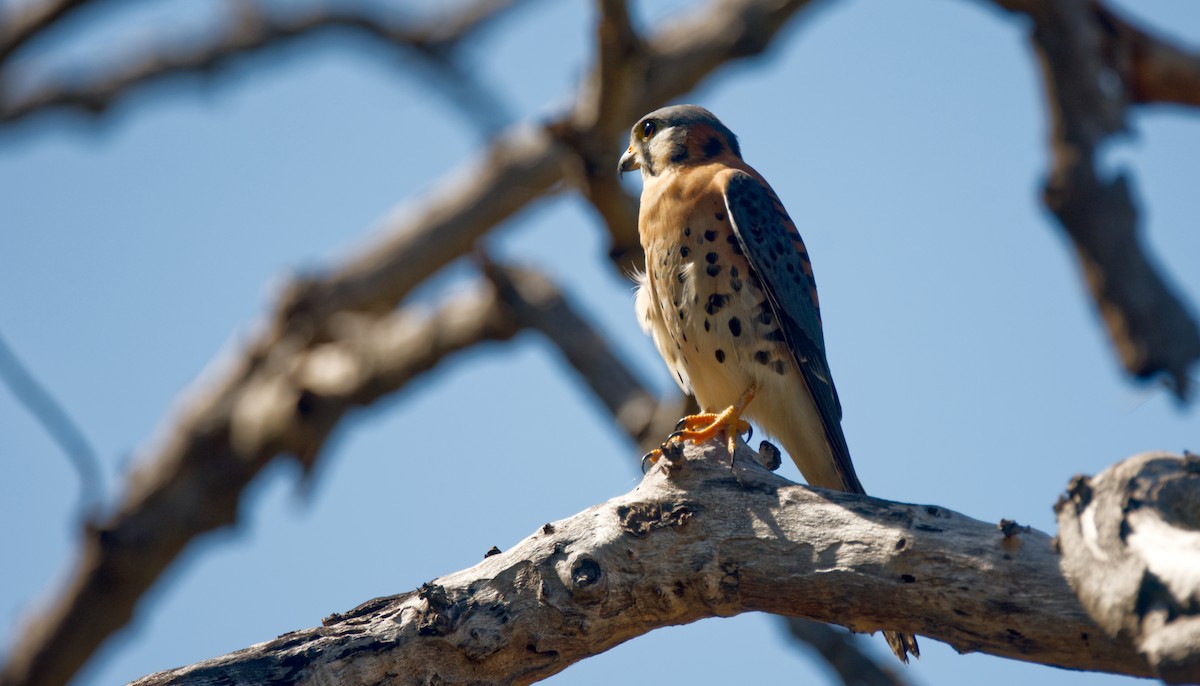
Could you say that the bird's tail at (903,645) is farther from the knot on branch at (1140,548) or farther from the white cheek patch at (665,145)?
the white cheek patch at (665,145)

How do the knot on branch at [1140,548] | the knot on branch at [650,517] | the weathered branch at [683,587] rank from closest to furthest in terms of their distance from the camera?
the knot on branch at [1140,548] → the weathered branch at [683,587] → the knot on branch at [650,517]

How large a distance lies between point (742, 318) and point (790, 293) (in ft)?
0.89

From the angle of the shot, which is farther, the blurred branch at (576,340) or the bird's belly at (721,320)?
the blurred branch at (576,340)

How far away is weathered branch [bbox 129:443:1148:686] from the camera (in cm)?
320

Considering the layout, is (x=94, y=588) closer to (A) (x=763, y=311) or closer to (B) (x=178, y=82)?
(B) (x=178, y=82)

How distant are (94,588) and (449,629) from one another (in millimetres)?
6523

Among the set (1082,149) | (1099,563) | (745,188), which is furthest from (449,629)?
(1082,149)

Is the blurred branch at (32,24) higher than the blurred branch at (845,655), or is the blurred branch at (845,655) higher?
the blurred branch at (32,24)

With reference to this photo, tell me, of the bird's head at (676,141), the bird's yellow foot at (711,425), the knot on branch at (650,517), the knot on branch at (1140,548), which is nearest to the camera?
the knot on branch at (1140,548)

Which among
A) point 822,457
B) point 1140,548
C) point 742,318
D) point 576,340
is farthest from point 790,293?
point 576,340

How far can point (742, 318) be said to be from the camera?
4934mm

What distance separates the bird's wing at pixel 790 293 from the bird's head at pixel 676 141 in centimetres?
56

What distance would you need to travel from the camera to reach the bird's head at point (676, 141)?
228 inches

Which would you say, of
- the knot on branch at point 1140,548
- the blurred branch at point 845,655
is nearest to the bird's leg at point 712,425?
the knot on branch at point 1140,548
